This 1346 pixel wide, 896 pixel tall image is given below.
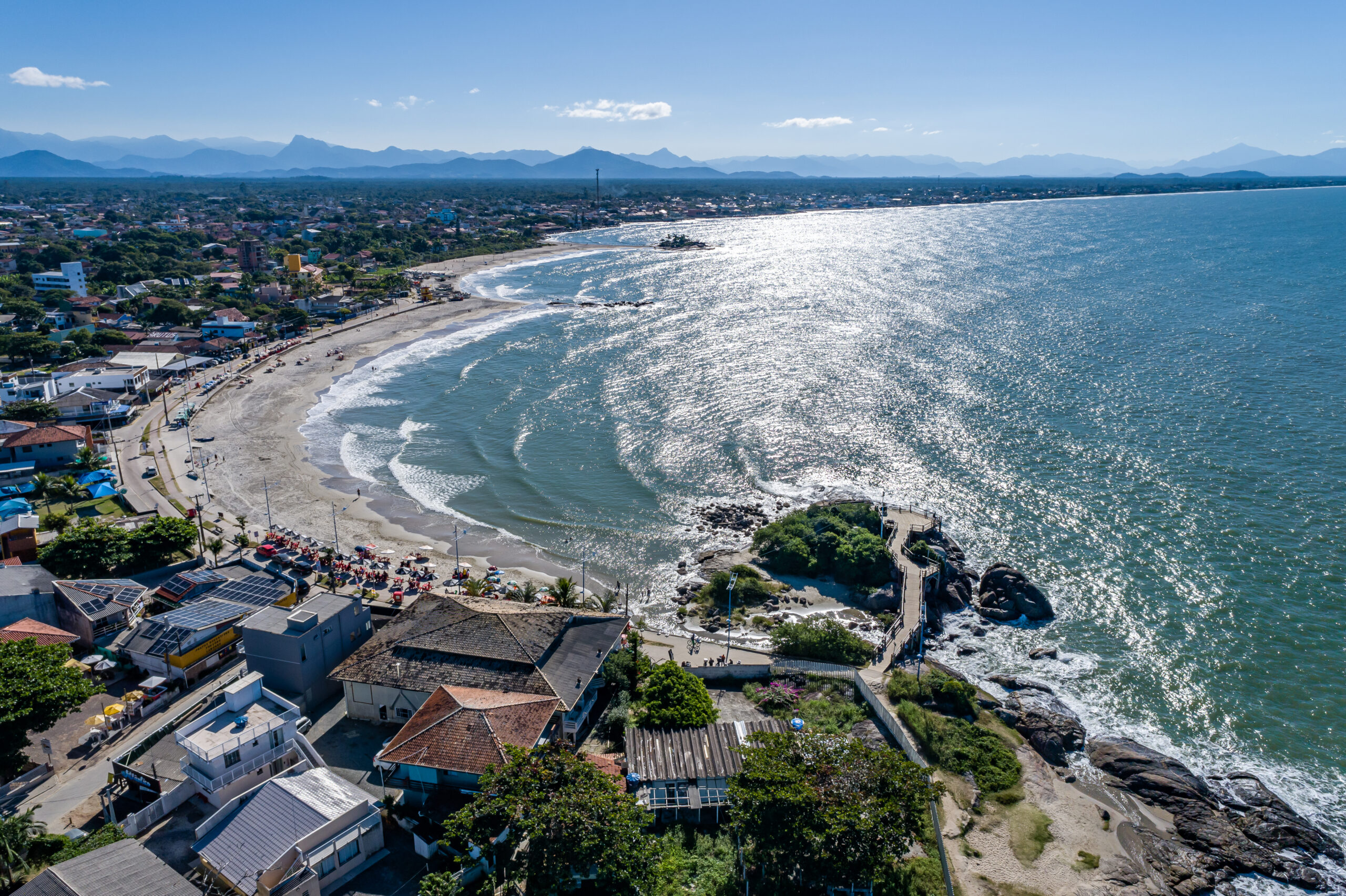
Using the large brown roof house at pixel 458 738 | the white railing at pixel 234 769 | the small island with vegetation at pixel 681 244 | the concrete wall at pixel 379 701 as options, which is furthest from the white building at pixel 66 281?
the large brown roof house at pixel 458 738

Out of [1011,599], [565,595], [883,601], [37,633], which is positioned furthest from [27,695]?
[1011,599]

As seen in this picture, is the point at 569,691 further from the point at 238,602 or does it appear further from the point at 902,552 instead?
Result: the point at 902,552

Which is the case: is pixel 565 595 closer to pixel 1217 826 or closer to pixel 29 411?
pixel 1217 826

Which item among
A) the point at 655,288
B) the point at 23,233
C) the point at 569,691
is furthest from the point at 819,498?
the point at 23,233

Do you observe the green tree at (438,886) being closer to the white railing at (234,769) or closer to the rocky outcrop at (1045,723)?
the white railing at (234,769)

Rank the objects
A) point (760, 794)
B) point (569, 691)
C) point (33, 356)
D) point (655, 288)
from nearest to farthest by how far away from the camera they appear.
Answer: point (760, 794)
point (569, 691)
point (33, 356)
point (655, 288)
